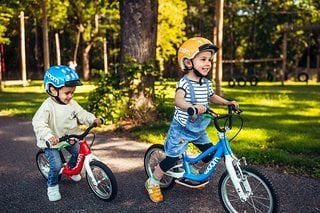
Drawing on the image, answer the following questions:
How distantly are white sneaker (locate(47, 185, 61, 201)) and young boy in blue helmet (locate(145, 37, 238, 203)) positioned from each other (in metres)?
1.07

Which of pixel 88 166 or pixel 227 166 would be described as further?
pixel 88 166

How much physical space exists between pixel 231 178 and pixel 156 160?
147cm

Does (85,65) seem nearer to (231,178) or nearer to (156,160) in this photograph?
(156,160)

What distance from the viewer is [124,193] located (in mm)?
4738

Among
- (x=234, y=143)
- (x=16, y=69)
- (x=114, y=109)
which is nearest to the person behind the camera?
(x=234, y=143)

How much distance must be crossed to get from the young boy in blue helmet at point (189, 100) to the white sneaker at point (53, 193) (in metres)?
1.07

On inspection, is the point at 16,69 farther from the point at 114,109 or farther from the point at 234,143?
the point at 234,143

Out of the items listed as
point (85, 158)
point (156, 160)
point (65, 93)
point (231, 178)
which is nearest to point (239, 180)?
point (231, 178)

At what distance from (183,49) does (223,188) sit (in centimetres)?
151

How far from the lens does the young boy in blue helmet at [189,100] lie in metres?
4.05

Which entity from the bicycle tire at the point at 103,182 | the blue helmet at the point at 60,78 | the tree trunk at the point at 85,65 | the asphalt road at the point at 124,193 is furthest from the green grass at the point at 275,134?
the tree trunk at the point at 85,65

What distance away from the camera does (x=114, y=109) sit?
29.5ft

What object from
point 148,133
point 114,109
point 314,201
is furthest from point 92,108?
point 314,201

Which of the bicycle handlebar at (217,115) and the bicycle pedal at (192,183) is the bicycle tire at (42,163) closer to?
the bicycle pedal at (192,183)
